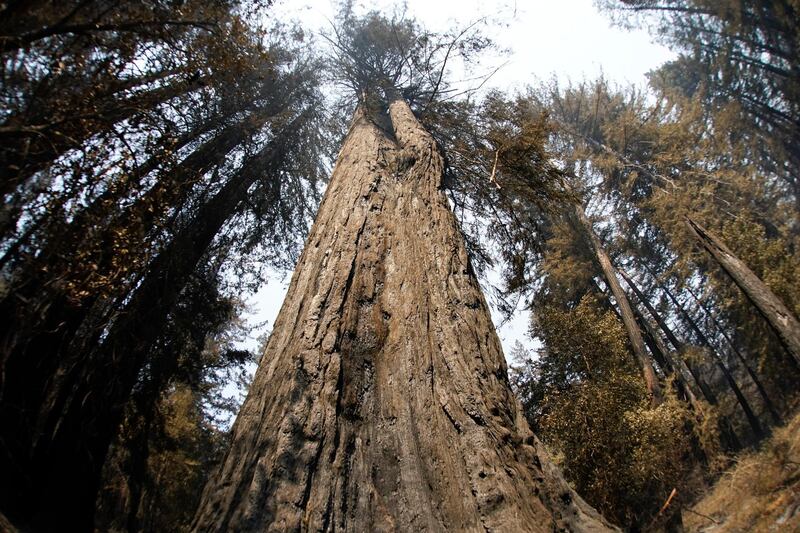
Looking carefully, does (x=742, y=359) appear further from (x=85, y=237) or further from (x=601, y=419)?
(x=85, y=237)

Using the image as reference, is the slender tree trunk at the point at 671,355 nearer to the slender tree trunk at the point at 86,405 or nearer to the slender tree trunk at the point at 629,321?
the slender tree trunk at the point at 629,321

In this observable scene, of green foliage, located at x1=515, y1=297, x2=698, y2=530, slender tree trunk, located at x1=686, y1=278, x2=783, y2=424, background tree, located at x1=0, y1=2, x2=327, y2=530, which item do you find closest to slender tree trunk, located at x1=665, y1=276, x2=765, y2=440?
slender tree trunk, located at x1=686, y1=278, x2=783, y2=424

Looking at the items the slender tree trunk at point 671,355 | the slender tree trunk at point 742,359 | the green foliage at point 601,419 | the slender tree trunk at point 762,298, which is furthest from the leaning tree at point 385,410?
the slender tree trunk at point 742,359

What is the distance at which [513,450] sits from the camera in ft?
6.27

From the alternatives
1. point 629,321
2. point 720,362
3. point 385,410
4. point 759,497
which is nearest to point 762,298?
point 759,497

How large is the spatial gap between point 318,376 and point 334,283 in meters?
0.77

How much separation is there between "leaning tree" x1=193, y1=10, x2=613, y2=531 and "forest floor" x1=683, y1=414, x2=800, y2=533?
5.90m

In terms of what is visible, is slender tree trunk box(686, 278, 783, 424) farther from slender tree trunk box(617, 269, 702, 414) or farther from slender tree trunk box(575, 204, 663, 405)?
slender tree trunk box(575, 204, 663, 405)

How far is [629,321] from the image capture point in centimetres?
1049

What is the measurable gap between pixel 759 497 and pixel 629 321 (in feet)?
14.3

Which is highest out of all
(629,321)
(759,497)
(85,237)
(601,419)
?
(629,321)

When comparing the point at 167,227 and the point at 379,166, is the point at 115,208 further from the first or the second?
the point at 379,166

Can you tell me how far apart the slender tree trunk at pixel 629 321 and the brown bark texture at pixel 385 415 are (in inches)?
322

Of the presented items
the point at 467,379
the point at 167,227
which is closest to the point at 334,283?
the point at 467,379
